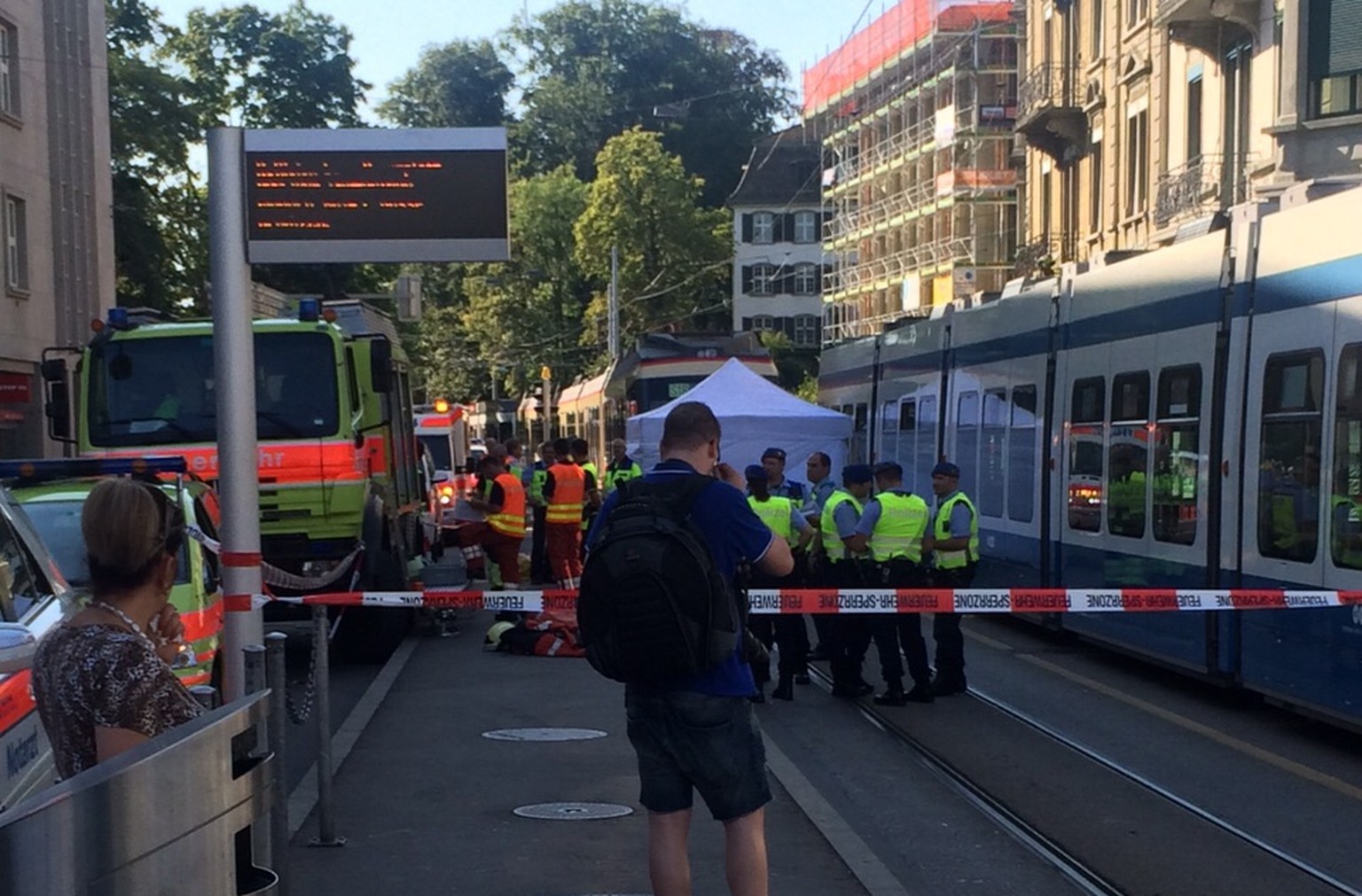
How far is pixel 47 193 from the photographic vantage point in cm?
3175

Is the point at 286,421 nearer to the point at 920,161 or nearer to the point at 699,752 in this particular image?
the point at 699,752

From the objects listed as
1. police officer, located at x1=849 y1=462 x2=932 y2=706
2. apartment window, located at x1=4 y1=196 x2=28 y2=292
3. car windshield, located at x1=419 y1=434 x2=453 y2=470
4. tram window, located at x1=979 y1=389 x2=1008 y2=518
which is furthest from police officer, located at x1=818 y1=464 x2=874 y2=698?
car windshield, located at x1=419 y1=434 x2=453 y2=470

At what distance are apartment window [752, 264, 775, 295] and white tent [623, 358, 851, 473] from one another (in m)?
65.1

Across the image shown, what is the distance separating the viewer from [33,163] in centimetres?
3086

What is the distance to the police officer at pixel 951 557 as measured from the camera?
13016mm

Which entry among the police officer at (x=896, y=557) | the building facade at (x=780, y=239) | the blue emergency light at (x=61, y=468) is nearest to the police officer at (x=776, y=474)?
the police officer at (x=896, y=557)

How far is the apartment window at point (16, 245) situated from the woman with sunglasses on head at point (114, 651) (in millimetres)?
27422

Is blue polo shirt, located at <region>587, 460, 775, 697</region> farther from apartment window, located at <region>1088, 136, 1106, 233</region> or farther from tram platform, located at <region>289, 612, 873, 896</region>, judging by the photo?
apartment window, located at <region>1088, 136, 1106, 233</region>

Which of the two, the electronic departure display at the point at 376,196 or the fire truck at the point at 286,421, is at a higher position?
the electronic departure display at the point at 376,196

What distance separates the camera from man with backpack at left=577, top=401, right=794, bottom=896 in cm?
570

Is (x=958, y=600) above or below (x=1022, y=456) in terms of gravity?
below

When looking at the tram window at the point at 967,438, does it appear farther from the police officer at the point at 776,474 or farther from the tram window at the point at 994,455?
the police officer at the point at 776,474

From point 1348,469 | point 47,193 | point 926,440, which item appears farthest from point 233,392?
point 47,193

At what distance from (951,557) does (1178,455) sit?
1.72 meters
